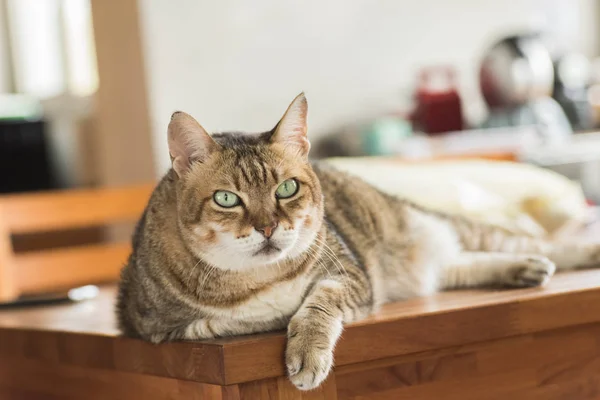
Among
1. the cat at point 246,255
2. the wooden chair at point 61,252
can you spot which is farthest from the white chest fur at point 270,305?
the wooden chair at point 61,252

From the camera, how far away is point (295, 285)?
49.1 inches

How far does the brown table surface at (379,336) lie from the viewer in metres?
1.15

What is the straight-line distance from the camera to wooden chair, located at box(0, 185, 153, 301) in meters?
2.37

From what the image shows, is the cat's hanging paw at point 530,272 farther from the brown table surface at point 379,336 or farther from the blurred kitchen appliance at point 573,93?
the blurred kitchen appliance at point 573,93

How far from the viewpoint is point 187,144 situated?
1.21 m

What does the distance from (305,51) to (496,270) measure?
1836mm

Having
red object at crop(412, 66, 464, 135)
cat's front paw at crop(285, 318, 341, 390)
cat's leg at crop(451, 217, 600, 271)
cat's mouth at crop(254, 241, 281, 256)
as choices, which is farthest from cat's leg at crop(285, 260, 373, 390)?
red object at crop(412, 66, 464, 135)

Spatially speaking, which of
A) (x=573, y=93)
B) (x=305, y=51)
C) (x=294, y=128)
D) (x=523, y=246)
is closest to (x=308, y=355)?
(x=294, y=128)

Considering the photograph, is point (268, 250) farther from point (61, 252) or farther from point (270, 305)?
point (61, 252)

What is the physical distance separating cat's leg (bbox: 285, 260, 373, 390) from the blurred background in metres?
1.63

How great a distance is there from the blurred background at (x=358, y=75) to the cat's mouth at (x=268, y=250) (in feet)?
5.84

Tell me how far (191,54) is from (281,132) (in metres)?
1.80

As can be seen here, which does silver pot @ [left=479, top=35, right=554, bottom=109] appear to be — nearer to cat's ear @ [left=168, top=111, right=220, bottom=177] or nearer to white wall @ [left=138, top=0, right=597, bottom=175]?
white wall @ [left=138, top=0, right=597, bottom=175]

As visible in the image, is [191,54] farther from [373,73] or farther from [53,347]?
[53,347]
